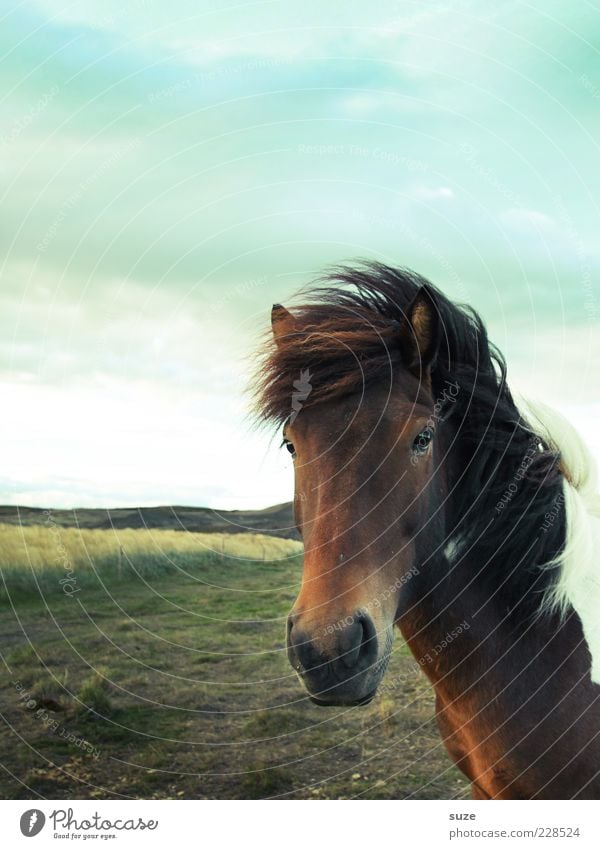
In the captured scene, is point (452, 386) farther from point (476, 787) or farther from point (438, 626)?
point (476, 787)

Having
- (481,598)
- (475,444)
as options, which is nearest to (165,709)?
(481,598)

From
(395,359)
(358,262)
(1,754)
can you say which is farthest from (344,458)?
(1,754)

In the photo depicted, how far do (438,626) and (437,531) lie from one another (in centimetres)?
57

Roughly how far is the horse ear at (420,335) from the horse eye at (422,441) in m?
0.32

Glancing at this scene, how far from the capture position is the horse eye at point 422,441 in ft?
11.3

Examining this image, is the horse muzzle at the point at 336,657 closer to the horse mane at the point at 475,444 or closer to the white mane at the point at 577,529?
the horse mane at the point at 475,444

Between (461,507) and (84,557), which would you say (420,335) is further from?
(84,557)

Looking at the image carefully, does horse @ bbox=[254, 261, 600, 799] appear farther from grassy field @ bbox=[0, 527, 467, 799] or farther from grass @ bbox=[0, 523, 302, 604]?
grass @ bbox=[0, 523, 302, 604]

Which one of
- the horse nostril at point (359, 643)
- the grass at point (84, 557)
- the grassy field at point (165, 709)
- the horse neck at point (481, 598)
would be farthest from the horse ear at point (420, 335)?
the grass at point (84, 557)

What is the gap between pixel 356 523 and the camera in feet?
10.3

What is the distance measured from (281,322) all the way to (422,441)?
118cm

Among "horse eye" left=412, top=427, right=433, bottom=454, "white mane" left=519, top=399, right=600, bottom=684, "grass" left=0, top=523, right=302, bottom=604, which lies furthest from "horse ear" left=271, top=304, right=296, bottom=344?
"grass" left=0, top=523, right=302, bottom=604
